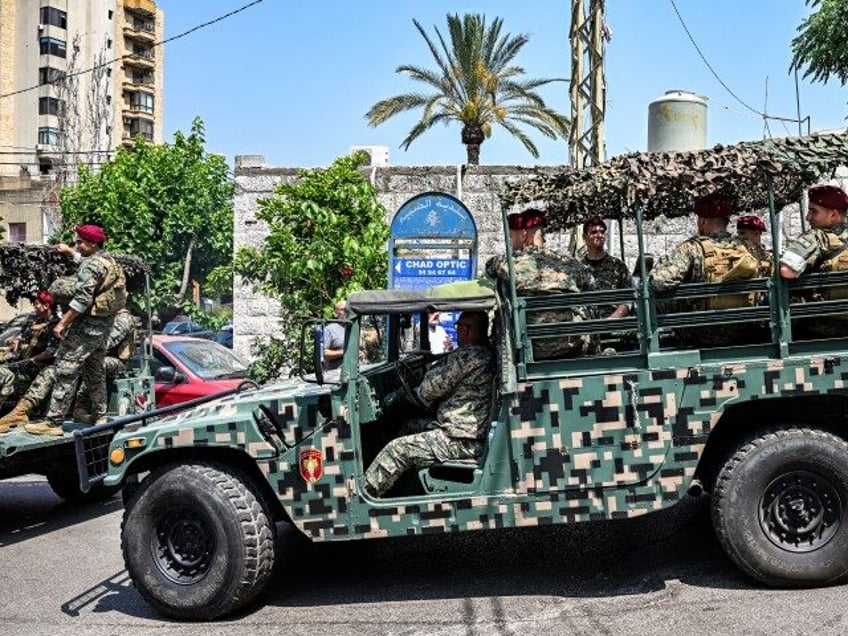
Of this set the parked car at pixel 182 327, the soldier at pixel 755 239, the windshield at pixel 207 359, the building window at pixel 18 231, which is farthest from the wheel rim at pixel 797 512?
the building window at pixel 18 231

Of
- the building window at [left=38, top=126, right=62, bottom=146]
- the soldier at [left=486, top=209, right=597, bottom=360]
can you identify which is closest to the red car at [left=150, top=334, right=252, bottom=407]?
the soldier at [left=486, top=209, right=597, bottom=360]

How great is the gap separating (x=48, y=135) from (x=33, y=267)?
56011 millimetres

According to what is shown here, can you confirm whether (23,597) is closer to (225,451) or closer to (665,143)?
(225,451)

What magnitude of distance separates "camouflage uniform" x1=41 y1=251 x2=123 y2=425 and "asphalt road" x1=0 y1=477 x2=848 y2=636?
121 cm

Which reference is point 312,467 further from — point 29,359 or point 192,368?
point 192,368

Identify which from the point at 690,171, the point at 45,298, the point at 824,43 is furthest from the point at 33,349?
the point at 824,43

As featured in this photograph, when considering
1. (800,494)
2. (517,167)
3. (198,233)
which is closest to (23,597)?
(800,494)

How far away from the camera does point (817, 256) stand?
552 centimetres

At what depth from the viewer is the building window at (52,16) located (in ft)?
198

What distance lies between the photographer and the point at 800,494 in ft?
17.7

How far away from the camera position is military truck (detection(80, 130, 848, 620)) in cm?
535

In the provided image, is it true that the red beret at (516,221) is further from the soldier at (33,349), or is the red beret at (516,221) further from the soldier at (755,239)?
the soldier at (33,349)

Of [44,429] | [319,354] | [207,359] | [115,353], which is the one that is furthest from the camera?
[207,359]

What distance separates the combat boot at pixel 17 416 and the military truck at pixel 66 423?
20 cm
